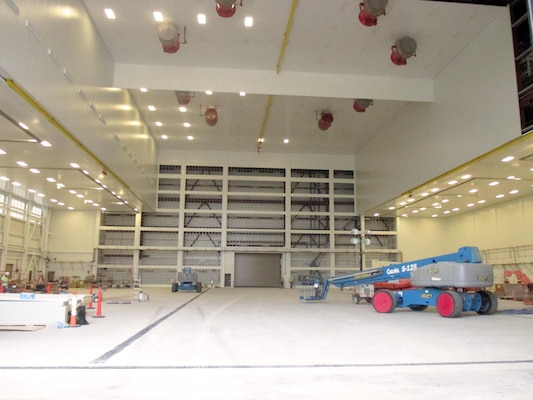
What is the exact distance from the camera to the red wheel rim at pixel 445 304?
13.5m

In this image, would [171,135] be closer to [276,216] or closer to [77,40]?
[276,216]

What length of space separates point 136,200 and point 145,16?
613 inches

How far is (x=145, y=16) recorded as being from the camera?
16469 millimetres

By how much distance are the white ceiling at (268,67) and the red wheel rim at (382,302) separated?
24.5 feet

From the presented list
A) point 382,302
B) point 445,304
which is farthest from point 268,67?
point 445,304

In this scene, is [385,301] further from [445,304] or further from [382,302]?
[445,304]

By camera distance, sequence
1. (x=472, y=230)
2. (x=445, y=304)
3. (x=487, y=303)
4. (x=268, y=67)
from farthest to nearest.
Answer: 1. (x=472, y=230)
2. (x=268, y=67)
3. (x=487, y=303)
4. (x=445, y=304)

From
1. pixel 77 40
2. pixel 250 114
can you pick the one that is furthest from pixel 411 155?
pixel 77 40

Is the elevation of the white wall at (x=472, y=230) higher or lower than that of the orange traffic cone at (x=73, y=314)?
higher

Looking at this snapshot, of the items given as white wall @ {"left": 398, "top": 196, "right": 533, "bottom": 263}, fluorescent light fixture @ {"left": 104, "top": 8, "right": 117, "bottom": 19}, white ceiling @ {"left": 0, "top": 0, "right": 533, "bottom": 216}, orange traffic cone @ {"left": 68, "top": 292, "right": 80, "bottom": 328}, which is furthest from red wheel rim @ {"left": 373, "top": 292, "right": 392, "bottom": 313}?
white wall @ {"left": 398, "top": 196, "right": 533, "bottom": 263}

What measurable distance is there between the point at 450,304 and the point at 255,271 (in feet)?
77.4

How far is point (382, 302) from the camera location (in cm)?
1546

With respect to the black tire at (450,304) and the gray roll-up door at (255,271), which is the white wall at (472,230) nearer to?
the gray roll-up door at (255,271)

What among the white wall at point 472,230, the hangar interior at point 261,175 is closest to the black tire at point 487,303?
the hangar interior at point 261,175
